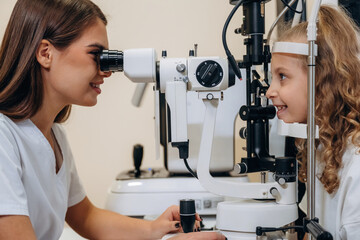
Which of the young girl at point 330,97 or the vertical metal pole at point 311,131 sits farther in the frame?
the young girl at point 330,97

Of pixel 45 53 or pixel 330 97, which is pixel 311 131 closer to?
pixel 330 97

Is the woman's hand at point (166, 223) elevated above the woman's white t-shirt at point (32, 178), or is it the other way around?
the woman's white t-shirt at point (32, 178)

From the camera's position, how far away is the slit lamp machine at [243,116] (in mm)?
846

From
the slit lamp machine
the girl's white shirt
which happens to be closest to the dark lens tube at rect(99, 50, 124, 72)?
the slit lamp machine

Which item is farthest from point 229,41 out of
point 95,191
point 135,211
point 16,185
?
point 16,185

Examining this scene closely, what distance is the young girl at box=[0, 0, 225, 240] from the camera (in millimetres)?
962

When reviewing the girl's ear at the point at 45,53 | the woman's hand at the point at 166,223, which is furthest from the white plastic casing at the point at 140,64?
the woman's hand at the point at 166,223

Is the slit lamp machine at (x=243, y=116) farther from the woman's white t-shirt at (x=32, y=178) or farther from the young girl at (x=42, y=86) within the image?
the woman's white t-shirt at (x=32, y=178)

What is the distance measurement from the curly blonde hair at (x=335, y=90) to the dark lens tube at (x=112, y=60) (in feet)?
1.54

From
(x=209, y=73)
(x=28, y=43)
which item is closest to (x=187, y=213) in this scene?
(x=209, y=73)

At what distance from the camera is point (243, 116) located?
0.91m

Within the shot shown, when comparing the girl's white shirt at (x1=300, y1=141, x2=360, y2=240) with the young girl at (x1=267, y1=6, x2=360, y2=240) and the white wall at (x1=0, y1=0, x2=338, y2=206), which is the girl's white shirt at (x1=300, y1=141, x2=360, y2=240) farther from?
the white wall at (x1=0, y1=0, x2=338, y2=206)

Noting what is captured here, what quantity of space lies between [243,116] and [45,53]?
536 mm

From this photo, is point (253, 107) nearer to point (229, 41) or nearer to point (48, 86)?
point (48, 86)
